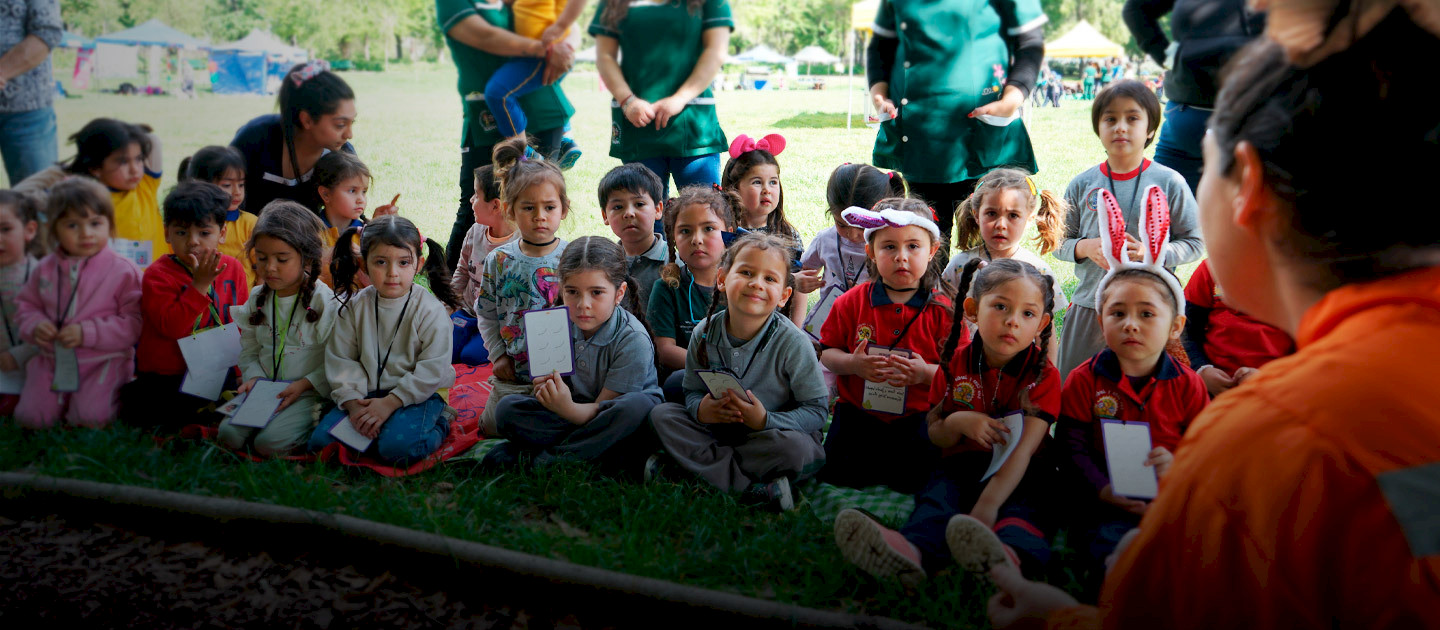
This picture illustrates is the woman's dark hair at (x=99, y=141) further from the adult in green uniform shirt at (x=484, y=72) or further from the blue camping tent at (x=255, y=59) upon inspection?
the blue camping tent at (x=255, y=59)

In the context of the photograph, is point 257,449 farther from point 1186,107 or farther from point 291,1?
point 291,1

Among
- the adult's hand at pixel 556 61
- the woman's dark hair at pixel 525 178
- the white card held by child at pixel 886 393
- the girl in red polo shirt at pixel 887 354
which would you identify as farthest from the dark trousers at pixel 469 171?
the white card held by child at pixel 886 393

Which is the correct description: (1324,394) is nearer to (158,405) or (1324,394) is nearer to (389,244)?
(389,244)

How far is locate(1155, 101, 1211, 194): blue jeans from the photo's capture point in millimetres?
3809

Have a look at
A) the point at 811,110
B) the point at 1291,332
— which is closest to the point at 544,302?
the point at 1291,332

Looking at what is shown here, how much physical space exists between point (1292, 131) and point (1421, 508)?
0.37m

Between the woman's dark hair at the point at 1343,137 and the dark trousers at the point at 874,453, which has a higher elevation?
the woman's dark hair at the point at 1343,137

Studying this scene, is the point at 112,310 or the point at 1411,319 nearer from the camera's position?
the point at 1411,319

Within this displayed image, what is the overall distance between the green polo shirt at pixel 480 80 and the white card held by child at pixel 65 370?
2.15 m

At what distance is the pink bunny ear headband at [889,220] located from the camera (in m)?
3.18

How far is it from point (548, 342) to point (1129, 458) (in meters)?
1.79

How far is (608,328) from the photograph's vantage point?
3.35m

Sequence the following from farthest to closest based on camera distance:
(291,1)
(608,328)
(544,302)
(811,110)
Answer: (811,110)
(291,1)
(544,302)
(608,328)

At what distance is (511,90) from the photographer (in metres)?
4.81
